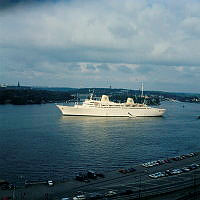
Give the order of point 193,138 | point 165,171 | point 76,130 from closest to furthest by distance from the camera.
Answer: point 165,171 < point 193,138 < point 76,130

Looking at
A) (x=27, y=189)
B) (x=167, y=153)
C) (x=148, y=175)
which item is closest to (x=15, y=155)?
(x=27, y=189)

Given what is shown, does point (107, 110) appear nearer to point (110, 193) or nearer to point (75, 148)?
point (75, 148)

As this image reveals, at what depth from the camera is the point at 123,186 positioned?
436 cm

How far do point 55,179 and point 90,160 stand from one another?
1202 mm

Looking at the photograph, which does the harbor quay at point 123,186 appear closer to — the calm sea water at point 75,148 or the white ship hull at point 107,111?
the calm sea water at point 75,148

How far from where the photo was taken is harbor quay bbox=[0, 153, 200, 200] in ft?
12.9

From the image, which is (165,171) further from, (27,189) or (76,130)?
(76,130)

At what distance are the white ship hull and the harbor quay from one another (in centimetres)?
899

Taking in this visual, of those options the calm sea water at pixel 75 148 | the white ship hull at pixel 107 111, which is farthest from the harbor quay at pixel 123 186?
the white ship hull at pixel 107 111

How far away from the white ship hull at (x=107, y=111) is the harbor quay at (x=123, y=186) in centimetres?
899

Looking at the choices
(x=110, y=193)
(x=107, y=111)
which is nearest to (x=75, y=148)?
(x=110, y=193)

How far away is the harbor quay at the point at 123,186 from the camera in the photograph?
393 cm

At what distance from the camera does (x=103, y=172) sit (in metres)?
5.15

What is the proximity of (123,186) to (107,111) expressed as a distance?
32.9 feet
